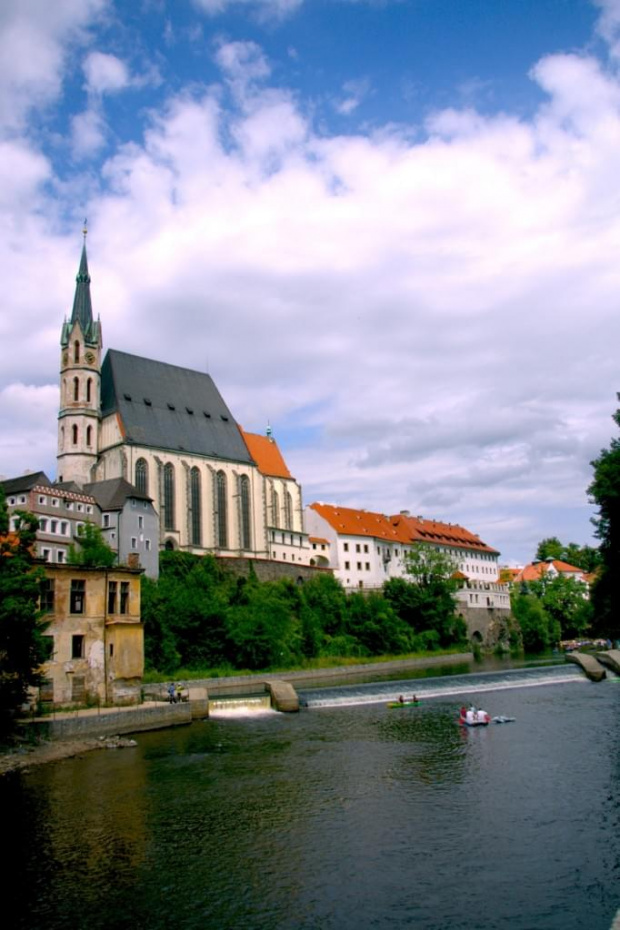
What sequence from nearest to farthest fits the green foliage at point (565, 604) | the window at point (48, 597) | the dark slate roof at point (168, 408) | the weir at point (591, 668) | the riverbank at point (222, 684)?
the riverbank at point (222, 684) < the window at point (48, 597) < the weir at point (591, 668) < the dark slate roof at point (168, 408) < the green foliage at point (565, 604)

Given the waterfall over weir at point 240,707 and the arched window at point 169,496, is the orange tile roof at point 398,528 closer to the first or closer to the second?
the arched window at point 169,496

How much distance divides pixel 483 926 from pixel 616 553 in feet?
117

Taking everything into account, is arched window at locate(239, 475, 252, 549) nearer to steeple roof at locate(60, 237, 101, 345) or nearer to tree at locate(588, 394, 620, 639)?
steeple roof at locate(60, 237, 101, 345)

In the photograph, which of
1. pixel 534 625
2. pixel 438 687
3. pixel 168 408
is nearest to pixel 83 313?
pixel 168 408

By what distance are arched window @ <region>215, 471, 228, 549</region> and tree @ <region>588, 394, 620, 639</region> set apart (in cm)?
4981

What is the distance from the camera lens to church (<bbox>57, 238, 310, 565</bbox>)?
8675 centimetres

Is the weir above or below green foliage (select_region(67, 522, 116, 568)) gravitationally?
below

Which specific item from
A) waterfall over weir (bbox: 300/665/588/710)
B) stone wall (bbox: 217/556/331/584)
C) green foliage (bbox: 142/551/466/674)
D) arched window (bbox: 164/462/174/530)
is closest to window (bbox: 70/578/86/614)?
waterfall over weir (bbox: 300/665/588/710)

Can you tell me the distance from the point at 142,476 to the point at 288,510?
25.2m

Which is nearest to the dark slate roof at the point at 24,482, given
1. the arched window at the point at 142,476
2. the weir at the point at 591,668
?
the arched window at the point at 142,476

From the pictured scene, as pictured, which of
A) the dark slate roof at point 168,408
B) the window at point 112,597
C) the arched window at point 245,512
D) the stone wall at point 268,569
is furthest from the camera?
A: the arched window at point 245,512

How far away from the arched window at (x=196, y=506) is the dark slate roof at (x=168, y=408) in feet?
10.0

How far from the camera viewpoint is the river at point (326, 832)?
56.4ft

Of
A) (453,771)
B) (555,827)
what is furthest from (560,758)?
(555,827)
